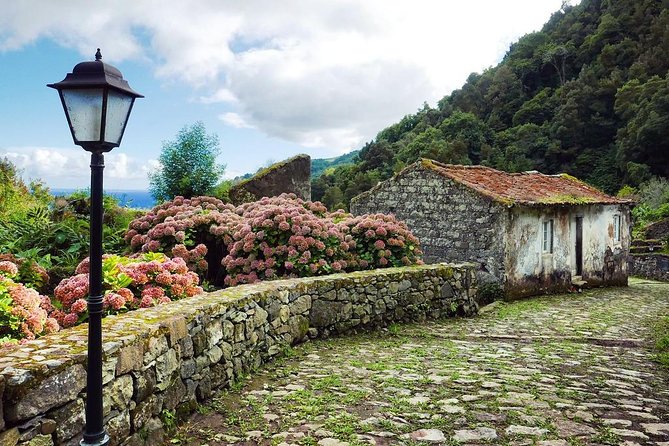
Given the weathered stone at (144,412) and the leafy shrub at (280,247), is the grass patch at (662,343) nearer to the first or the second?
the leafy shrub at (280,247)

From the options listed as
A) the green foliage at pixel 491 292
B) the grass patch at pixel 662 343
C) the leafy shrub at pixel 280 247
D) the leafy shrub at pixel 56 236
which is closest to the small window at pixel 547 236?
the green foliage at pixel 491 292

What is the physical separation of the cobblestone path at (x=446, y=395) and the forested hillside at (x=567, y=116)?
1324 inches

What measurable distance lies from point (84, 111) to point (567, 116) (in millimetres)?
54502

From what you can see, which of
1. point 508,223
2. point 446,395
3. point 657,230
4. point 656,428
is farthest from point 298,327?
point 657,230

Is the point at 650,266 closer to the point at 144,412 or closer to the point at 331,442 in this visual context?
the point at 331,442

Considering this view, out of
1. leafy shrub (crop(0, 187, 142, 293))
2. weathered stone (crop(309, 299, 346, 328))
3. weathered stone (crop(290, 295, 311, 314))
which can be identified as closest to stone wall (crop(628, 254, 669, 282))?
weathered stone (crop(309, 299, 346, 328))

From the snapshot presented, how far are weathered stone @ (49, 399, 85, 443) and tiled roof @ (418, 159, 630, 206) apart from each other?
14.7 meters

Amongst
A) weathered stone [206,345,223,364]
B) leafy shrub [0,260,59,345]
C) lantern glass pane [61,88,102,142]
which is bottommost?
weathered stone [206,345,223,364]

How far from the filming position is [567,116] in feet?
169

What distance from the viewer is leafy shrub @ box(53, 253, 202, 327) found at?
561 centimetres

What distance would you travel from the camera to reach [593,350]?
830 centimetres

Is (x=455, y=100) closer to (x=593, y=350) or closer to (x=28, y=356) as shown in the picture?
(x=593, y=350)

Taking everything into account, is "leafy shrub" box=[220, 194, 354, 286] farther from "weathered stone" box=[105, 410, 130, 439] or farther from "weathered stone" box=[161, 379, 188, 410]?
"weathered stone" box=[105, 410, 130, 439]

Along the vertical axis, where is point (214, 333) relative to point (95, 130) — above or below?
below
